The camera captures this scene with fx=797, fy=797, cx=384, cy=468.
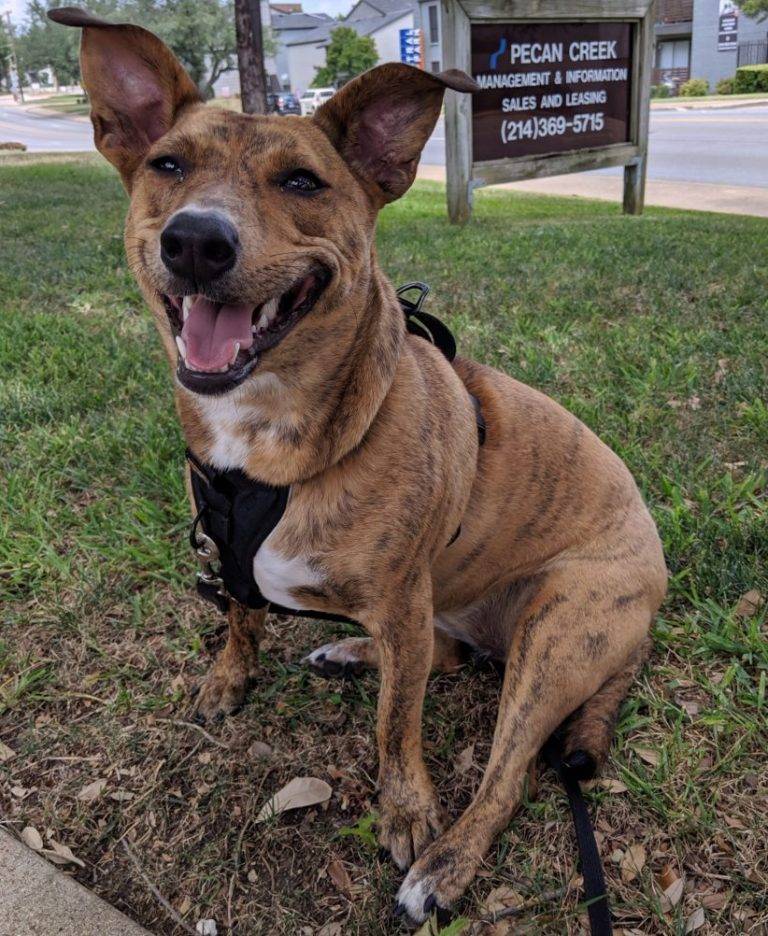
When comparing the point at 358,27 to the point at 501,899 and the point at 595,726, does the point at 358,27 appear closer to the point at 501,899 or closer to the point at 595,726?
the point at 595,726

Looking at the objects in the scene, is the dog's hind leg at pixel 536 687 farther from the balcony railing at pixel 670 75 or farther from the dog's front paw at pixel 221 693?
the balcony railing at pixel 670 75

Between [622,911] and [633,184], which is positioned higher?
[633,184]

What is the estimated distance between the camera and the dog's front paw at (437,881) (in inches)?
78.7

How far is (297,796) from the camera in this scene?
230 cm

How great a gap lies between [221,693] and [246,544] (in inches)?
29.8

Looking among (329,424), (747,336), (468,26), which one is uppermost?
(468,26)

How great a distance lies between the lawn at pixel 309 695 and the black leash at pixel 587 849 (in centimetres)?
7

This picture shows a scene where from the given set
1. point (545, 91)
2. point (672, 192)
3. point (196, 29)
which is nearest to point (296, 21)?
point (196, 29)

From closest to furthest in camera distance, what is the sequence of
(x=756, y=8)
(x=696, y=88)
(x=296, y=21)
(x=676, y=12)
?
(x=756, y=8), (x=696, y=88), (x=676, y=12), (x=296, y=21)

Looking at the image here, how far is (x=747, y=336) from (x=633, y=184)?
644cm

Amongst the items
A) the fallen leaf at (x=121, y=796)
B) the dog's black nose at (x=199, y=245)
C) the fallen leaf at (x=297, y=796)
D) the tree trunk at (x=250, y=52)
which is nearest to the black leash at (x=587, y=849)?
the fallen leaf at (x=297, y=796)

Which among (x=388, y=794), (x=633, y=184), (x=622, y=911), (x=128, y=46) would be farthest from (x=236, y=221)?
(x=633, y=184)

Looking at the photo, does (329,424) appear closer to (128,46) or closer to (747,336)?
(128,46)

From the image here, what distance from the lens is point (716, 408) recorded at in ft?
13.4
